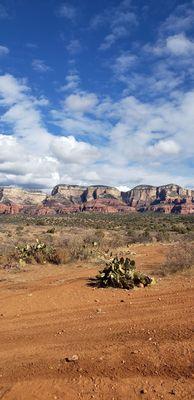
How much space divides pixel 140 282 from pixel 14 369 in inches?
245

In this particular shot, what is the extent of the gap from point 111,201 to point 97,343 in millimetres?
170789

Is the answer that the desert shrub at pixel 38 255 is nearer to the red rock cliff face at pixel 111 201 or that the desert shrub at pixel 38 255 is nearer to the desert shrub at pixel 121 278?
the desert shrub at pixel 121 278

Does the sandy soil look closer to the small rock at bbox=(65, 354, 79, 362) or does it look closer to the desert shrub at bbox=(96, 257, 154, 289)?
the small rock at bbox=(65, 354, 79, 362)

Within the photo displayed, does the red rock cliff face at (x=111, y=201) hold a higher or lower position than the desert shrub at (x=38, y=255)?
higher

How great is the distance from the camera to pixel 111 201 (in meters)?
178

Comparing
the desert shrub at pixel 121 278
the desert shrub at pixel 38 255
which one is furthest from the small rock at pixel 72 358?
the desert shrub at pixel 38 255

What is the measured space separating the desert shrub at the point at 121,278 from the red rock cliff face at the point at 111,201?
129 m

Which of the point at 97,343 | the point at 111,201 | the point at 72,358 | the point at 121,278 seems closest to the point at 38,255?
the point at 121,278

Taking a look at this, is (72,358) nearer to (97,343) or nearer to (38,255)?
(97,343)

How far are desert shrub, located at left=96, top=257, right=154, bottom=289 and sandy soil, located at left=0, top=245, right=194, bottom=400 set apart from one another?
517 mm

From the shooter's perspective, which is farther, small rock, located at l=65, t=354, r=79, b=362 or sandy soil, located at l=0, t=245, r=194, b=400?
small rock, located at l=65, t=354, r=79, b=362

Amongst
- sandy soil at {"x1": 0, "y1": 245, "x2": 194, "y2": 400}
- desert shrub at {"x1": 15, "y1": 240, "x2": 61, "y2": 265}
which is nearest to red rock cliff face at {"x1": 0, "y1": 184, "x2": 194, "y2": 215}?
desert shrub at {"x1": 15, "y1": 240, "x2": 61, "y2": 265}

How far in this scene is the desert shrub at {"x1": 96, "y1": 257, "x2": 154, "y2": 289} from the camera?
12359 mm

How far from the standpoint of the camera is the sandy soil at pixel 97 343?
5.86m
